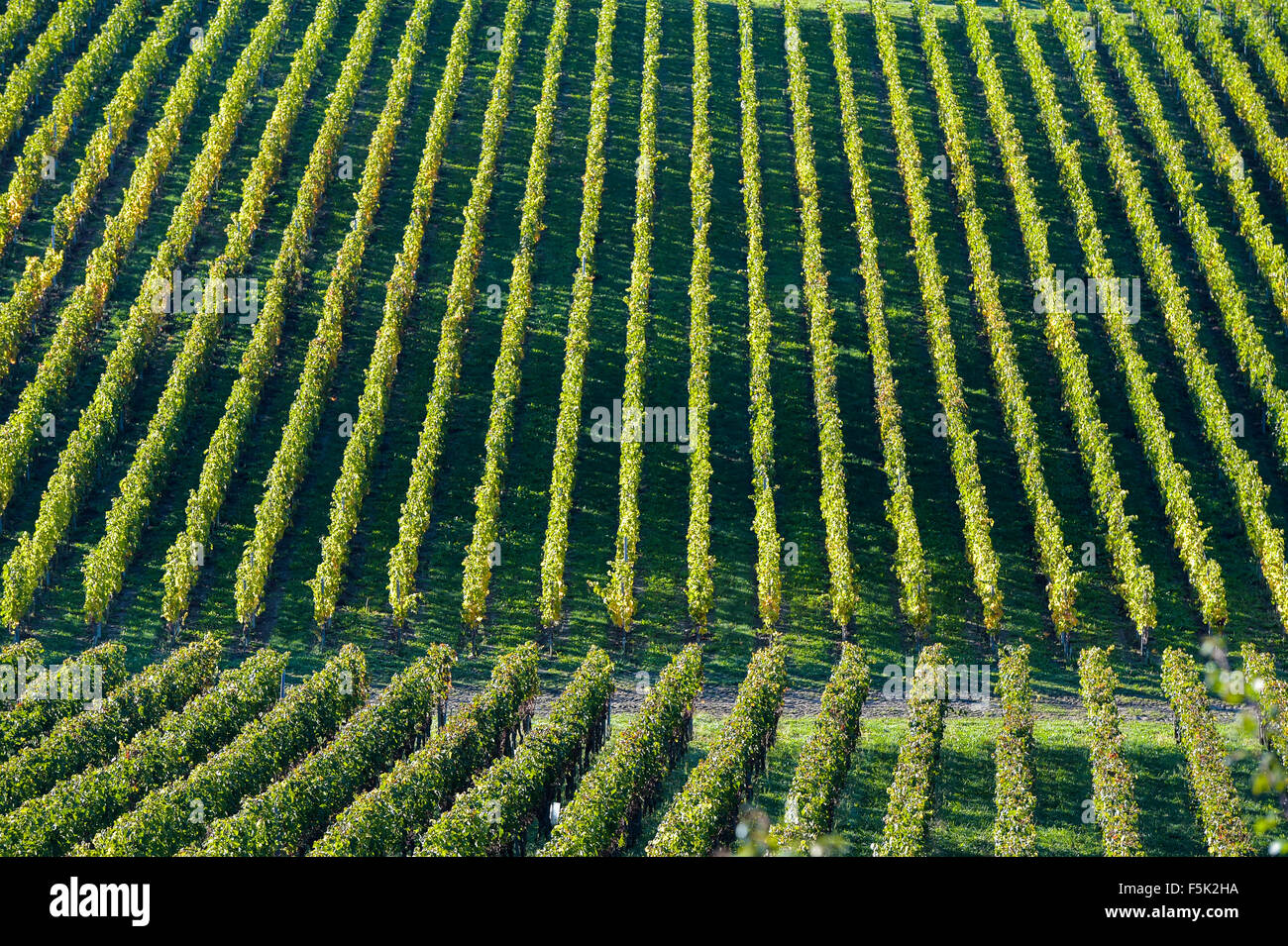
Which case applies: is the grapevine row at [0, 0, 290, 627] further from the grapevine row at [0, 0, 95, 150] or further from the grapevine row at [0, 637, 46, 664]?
the grapevine row at [0, 0, 95, 150]

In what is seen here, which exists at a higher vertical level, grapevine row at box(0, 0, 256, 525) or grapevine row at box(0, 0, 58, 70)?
grapevine row at box(0, 0, 58, 70)

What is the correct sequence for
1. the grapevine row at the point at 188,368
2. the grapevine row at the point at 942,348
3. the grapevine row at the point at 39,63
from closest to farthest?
1. the grapevine row at the point at 188,368
2. the grapevine row at the point at 942,348
3. the grapevine row at the point at 39,63

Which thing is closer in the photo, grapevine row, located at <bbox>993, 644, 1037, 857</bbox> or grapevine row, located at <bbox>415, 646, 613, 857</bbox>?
grapevine row, located at <bbox>415, 646, 613, 857</bbox>

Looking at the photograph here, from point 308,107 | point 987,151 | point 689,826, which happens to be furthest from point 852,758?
point 308,107

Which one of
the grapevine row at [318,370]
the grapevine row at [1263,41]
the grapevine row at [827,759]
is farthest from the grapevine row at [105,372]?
the grapevine row at [1263,41]

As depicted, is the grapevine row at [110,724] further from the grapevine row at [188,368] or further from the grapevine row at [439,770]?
the grapevine row at [439,770]
